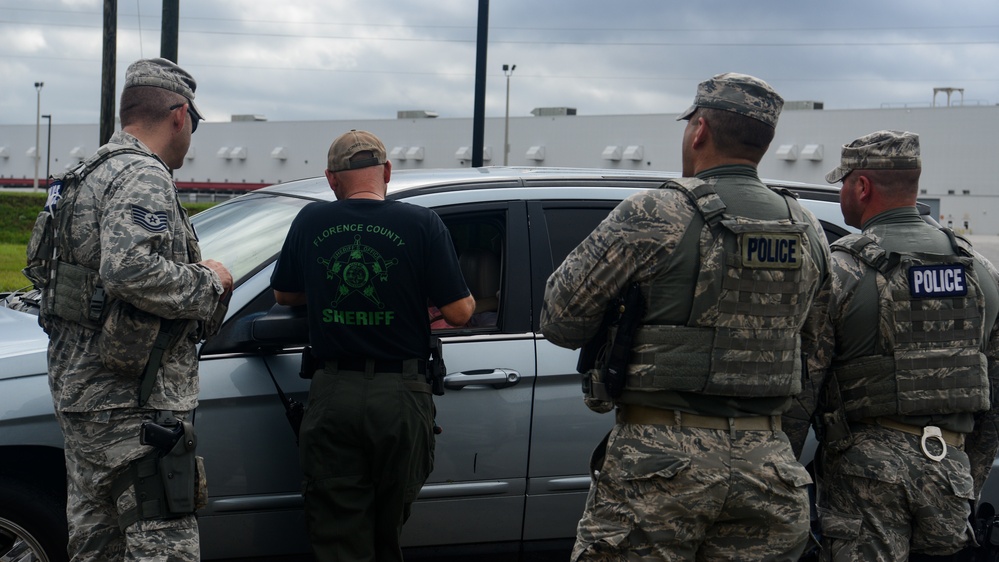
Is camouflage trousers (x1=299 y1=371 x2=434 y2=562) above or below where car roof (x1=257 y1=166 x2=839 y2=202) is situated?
below

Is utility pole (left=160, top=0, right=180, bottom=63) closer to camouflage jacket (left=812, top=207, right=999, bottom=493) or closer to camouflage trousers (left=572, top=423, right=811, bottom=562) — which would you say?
camouflage jacket (left=812, top=207, right=999, bottom=493)

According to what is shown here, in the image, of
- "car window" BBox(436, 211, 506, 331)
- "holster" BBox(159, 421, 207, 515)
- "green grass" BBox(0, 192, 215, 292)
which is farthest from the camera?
"green grass" BBox(0, 192, 215, 292)

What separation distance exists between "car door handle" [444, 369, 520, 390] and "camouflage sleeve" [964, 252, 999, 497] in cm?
165

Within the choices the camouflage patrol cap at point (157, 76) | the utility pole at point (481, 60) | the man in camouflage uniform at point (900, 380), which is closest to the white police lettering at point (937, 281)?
the man in camouflage uniform at point (900, 380)

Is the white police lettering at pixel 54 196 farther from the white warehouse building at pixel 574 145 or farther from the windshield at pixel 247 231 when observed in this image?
the white warehouse building at pixel 574 145

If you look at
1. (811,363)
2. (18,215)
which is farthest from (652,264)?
(18,215)

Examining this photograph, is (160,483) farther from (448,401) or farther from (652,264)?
(652,264)

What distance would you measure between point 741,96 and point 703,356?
2.42 feet

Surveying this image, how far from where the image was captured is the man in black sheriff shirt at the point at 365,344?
3.24m

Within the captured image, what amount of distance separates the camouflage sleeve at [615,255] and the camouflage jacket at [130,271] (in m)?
1.11

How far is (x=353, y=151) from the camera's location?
3.33 metres

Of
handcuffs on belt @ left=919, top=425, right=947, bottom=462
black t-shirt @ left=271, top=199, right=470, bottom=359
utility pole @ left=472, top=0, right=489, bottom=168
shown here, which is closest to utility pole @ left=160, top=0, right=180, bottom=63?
utility pole @ left=472, top=0, right=489, bottom=168

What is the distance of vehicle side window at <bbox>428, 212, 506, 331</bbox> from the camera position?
3.96m

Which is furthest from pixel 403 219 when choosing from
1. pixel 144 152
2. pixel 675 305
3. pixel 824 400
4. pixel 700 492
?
pixel 824 400
